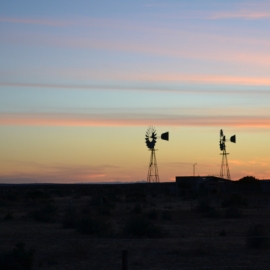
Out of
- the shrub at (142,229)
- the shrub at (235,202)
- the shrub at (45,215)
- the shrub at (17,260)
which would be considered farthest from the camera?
the shrub at (235,202)

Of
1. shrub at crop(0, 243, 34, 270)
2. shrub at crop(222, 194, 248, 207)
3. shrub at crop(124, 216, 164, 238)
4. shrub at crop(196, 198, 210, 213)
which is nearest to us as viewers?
shrub at crop(0, 243, 34, 270)

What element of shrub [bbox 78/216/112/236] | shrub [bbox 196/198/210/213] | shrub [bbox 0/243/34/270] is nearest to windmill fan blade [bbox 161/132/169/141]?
shrub [bbox 196/198/210/213]

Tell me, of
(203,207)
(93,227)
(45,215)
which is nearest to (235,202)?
(203,207)

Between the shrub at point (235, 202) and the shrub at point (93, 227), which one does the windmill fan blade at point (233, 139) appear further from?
the shrub at point (93, 227)

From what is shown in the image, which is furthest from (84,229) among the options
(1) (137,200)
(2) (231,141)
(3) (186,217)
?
(2) (231,141)

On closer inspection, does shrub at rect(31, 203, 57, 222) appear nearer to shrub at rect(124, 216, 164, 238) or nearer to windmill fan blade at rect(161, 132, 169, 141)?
shrub at rect(124, 216, 164, 238)

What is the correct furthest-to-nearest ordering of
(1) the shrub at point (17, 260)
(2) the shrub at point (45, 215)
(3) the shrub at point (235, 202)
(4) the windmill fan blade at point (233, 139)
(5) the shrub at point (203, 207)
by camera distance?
(4) the windmill fan blade at point (233, 139), (3) the shrub at point (235, 202), (5) the shrub at point (203, 207), (2) the shrub at point (45, 215), (1) the shrub at point (17, 260)

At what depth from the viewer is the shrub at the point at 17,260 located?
21.3m

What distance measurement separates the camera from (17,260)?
21922mm

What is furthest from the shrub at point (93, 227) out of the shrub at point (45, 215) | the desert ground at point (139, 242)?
the shrub at point (45, 215)

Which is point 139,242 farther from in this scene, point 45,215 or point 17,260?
point 45,215

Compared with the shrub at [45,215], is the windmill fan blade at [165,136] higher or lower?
higher

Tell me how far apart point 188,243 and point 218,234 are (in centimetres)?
522

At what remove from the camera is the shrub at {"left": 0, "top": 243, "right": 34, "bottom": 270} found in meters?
21.3
